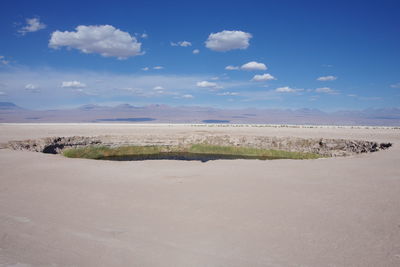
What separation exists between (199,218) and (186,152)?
2047 centimetres

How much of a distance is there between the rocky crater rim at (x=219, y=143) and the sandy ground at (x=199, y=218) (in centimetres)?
1338

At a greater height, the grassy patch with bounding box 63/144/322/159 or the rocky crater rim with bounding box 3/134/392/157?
the rocky crater rim with bounding box 3/134/392/157

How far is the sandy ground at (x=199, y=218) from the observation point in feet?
14.4

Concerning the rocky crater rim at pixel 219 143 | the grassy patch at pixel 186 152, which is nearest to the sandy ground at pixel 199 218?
the grassy patch at pixel 186 152

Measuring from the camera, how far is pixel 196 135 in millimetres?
32031

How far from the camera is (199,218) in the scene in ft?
20.2

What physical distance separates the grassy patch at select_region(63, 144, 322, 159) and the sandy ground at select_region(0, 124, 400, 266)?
40.7 ft

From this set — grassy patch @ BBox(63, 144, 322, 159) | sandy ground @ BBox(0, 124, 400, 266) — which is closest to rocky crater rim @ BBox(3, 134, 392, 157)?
grassy patch @ BBox(63, 144, 322, 159)

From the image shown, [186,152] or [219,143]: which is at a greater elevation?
[219,143]

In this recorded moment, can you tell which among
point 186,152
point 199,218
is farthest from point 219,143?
point 199,218

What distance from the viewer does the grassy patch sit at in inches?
929

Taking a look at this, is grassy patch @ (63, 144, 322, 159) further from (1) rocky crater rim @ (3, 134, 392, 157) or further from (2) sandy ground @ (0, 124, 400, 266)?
(2) sandy ground @ (0, 124, 400, 266)

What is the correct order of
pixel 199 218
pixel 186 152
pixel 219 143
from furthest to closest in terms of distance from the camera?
pixel 219 143 → pixel 186 152 → pixel 199 218

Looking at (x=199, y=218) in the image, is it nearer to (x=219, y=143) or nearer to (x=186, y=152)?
(x=186, y=152)
